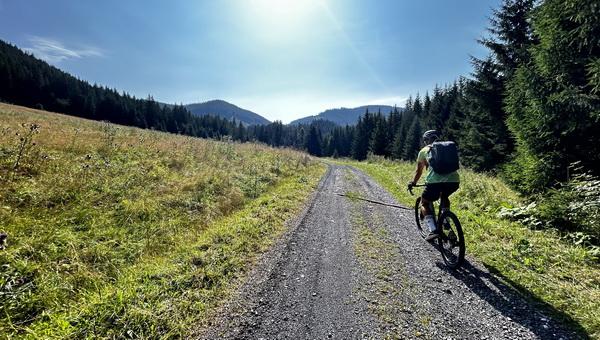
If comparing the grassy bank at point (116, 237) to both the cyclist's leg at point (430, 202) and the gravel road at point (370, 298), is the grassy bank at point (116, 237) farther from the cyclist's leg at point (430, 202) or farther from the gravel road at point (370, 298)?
the cyclist's leg at point (430, 202)

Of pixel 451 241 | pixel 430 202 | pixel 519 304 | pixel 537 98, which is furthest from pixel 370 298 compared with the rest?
pixel 537 98

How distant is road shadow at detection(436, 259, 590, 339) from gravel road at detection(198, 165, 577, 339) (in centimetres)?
1

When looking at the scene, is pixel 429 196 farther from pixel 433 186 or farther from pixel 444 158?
pixel 444 158

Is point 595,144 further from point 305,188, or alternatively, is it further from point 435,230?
point 305,188

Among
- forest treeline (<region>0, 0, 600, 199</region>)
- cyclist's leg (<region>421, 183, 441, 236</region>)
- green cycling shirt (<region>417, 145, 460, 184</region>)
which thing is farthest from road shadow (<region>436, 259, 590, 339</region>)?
forest treeline (<region>0, 0, 600, 199</region>)

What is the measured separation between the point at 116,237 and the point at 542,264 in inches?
312

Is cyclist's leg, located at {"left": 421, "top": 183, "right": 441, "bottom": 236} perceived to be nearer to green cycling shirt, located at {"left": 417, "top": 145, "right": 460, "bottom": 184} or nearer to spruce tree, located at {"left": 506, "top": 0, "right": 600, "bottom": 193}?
green cycling shirt, located at {"left": 417, "top": 145, "right": 460, "bottom": 184}

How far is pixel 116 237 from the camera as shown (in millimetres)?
5008

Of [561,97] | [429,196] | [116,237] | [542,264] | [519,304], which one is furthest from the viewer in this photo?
[561,97]

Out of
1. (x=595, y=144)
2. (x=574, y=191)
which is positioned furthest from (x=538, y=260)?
(x=595, y=144)

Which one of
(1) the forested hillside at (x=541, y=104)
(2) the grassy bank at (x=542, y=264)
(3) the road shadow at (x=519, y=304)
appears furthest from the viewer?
(1) the forested hillside at (x=541, y=104)

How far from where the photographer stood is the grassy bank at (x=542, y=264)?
3541mm

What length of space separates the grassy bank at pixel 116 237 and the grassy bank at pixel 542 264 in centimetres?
441

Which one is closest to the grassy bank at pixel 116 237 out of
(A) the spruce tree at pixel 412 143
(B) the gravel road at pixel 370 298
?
(B) the gravel road at pixel 370 298
